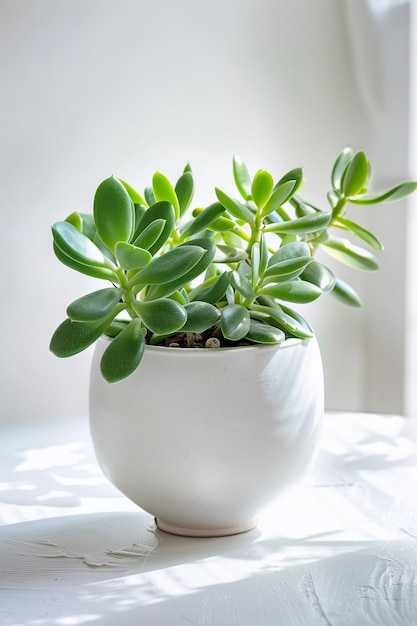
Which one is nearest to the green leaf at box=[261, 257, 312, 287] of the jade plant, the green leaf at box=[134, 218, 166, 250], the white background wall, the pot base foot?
the jade plant

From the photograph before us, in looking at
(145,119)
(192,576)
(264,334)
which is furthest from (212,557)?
(145,119)

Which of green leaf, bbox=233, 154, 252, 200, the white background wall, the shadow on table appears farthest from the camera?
the white background wall

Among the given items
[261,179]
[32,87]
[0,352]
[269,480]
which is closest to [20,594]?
[269,480]

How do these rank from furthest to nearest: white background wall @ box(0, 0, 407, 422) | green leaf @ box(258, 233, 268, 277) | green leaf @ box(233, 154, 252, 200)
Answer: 1. white background wall @ box(0, 0, 407, 422)
2. green leaf @ box(233, 154, 252, 200)
3. green leaf @ box(258, 233, 268, 277)

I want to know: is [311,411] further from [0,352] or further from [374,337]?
[374,337]

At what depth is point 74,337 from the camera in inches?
26.1

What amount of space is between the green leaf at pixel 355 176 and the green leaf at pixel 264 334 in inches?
8.5

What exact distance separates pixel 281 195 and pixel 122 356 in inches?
7.8

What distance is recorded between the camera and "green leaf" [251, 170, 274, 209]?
28.7 inches

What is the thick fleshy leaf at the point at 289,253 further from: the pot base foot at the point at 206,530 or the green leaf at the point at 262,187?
the pot base foot at the point at 206,530

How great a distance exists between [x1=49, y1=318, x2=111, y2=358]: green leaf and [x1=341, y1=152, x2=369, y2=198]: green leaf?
31 cm

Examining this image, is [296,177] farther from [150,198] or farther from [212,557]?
[212,557]

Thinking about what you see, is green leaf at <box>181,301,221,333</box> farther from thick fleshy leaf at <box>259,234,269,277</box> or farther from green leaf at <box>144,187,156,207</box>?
green leaf at <box>144,187,156,207</box>

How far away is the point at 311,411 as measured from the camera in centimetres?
73
